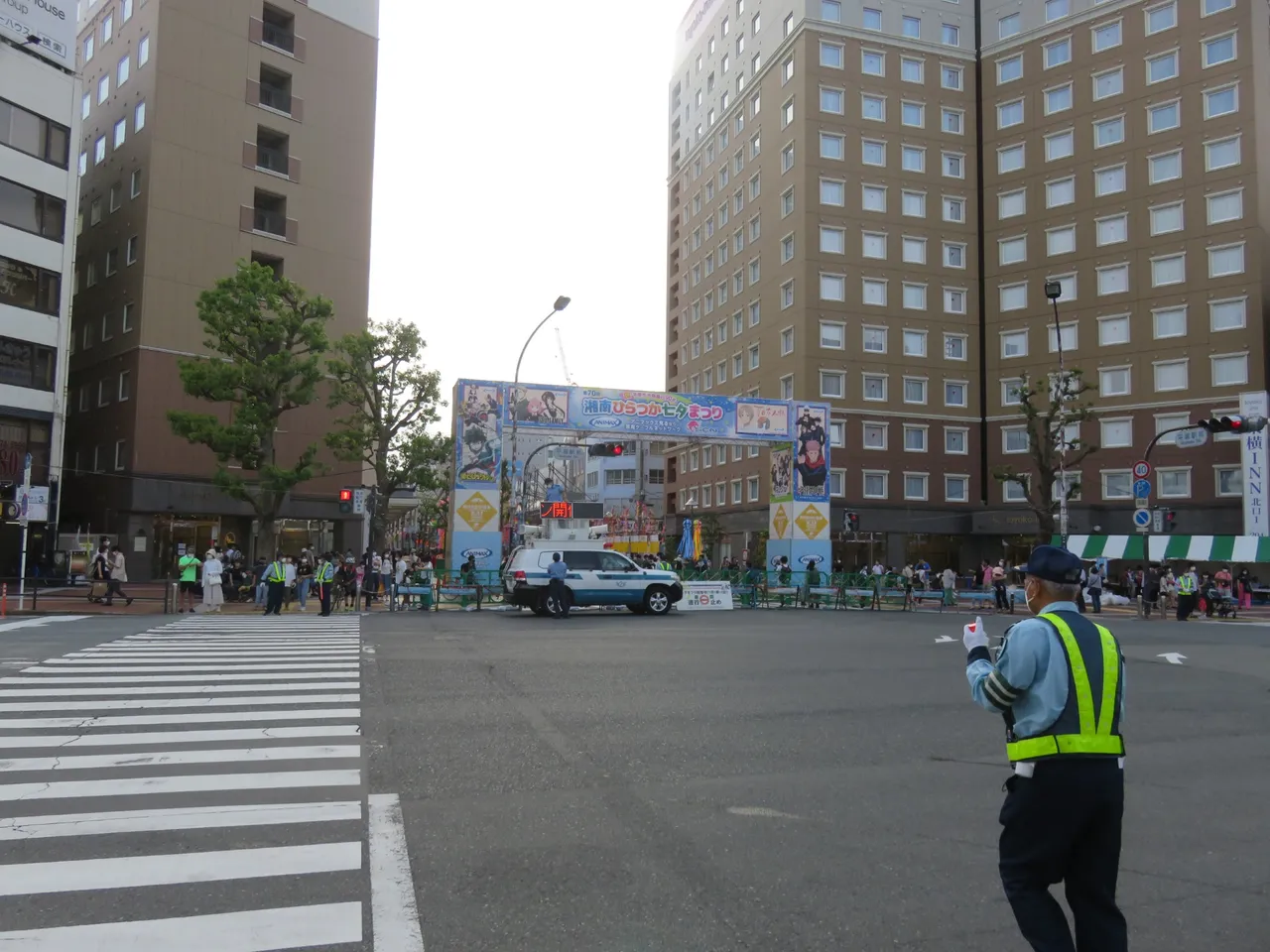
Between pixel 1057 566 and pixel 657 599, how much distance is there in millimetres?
23217

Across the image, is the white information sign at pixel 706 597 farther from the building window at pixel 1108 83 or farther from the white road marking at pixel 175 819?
the building window at pixel 1108 83

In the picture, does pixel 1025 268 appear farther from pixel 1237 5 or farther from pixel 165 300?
pixel 165 300

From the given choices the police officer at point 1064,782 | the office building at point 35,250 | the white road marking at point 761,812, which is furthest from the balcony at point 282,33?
the police officer at point 1064,782

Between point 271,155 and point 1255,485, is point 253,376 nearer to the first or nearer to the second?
point 271,155

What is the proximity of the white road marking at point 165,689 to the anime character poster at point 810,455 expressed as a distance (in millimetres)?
24248

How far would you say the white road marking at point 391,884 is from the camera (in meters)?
4.19

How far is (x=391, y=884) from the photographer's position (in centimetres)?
485

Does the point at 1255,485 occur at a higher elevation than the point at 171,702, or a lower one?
higher

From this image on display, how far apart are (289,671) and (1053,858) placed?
11.2 m

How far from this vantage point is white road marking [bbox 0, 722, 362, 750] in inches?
318

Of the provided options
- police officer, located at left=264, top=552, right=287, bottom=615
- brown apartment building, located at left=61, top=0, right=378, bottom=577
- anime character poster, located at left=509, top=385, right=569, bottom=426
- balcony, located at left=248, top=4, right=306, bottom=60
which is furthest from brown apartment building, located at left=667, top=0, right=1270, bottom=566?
police officer, located at left=264, top=552, right=287, bottom=615

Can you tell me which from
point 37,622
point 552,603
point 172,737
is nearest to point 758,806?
point 172,737

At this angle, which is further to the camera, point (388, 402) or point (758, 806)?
point (388, 402)

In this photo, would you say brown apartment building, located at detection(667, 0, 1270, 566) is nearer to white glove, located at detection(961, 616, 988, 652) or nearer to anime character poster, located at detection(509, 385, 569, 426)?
anime character poster, located at detection(509, 385, 569, 426)
